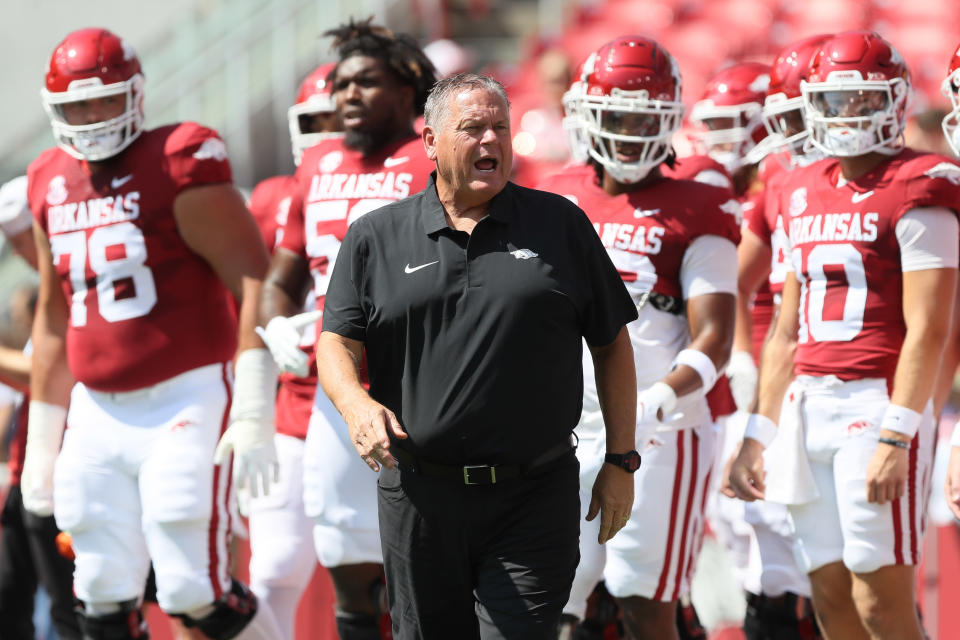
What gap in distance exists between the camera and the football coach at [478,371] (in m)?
3.18

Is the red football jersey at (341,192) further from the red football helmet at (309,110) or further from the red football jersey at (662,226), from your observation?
the red football helmet at (309,110)

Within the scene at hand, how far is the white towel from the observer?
13.1ft

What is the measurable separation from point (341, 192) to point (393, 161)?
0.66ft

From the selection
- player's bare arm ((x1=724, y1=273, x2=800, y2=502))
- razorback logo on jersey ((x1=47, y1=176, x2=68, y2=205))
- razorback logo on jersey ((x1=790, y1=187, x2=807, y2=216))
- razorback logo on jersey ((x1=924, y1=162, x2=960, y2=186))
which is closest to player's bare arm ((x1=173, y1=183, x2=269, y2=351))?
razorback logo on jersey ((x1=47, y1=176, x2=68, y2=205))

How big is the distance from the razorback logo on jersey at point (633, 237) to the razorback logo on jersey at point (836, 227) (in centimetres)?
42

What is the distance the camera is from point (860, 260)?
3947 mm

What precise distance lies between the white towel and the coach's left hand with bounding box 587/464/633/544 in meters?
0.83

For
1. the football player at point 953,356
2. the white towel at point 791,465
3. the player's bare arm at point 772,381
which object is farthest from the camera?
the player's bare arm at point 772,381

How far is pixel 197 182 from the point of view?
14.7 feet

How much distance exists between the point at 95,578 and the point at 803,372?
2.29m

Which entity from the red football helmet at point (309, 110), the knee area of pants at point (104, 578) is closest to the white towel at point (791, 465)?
the knee area of pants at point (104, 578)

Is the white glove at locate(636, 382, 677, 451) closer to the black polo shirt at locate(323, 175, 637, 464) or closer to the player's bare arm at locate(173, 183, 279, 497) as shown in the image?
the black polo shirt at locate(323, 175, 637, 464)

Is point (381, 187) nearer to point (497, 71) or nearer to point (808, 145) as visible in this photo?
point (808, 145)

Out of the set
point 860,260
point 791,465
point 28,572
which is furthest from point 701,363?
point 28,572
